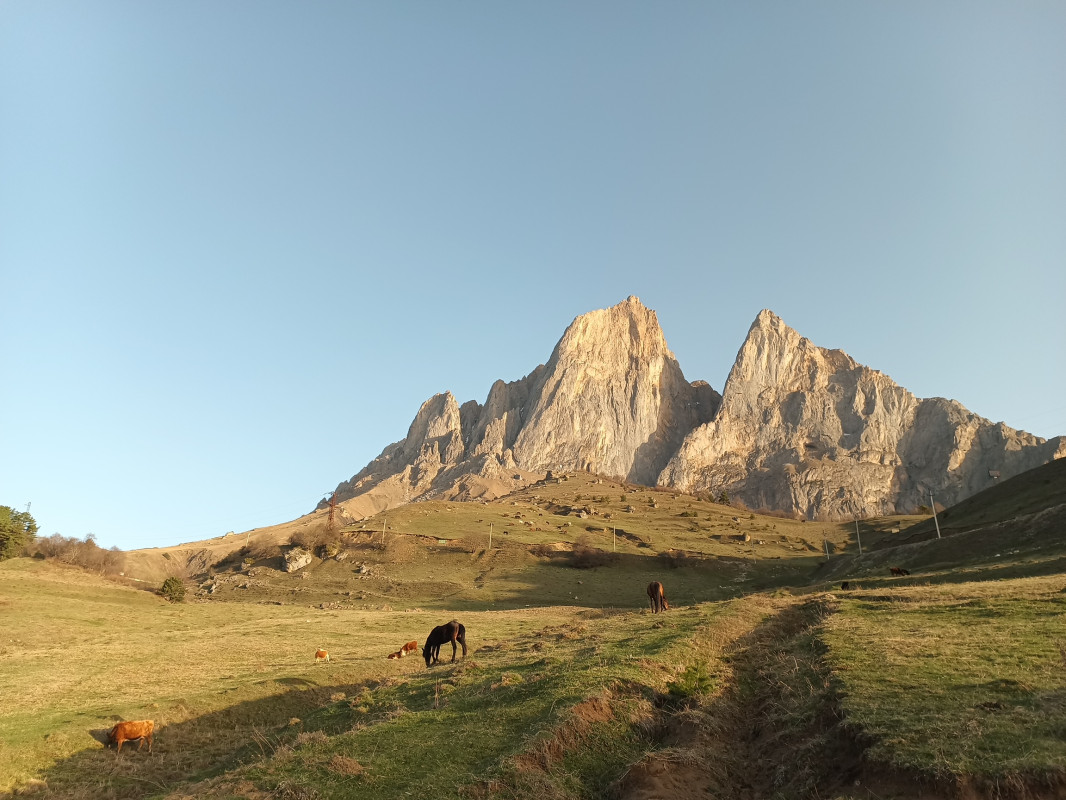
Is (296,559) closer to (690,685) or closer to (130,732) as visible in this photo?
(130,732)

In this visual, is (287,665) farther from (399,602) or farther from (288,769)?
(399,602)

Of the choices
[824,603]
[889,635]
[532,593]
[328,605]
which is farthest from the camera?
[532,593]

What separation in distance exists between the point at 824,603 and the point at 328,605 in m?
53.5

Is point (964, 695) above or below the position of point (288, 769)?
above

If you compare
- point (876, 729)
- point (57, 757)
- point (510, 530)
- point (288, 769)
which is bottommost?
point (57, 757)

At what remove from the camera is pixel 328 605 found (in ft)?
223

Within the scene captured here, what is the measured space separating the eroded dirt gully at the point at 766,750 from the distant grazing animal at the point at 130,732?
17.5 m

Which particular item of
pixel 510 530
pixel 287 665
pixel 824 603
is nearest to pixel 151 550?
pixel 510 530

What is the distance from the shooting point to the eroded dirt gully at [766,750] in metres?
11.0

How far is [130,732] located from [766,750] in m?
19.9

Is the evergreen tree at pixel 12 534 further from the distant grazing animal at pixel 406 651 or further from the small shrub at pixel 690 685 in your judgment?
the small shrub at pixel 690 685

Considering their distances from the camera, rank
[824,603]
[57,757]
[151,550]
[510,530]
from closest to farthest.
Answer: [57,757] → [824,603] → [510,530] → [151,550]

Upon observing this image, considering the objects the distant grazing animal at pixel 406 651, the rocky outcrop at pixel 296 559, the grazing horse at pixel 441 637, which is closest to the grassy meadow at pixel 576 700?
the distant grazing animal at pixel 406 651

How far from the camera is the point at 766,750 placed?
13555 mm
